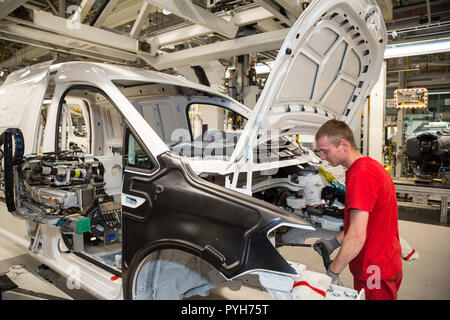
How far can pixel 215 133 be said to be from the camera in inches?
125

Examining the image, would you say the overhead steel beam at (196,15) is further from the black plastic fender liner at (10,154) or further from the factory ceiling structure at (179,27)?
the black plastic fender liner at (10,154)

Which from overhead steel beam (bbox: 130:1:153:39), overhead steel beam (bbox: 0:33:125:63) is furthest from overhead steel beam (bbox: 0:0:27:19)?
overhead steel beam (bbox: 130:1:153:39)

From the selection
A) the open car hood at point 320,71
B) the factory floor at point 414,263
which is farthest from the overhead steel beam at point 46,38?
the open car hood at point 320,71

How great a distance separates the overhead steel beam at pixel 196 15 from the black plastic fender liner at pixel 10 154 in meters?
1.80

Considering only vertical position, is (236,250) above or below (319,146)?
below

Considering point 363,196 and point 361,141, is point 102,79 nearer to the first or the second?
point 363,196

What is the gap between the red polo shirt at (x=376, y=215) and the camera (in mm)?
1633

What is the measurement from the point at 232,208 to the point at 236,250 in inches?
7.9

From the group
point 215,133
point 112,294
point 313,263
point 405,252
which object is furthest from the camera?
point 313,263

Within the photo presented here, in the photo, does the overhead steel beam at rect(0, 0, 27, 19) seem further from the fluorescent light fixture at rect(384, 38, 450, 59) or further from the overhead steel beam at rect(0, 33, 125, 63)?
the fluorescent light fixture at rect(384, 38, 450, 59)

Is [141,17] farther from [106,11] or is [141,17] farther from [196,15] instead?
[196,15]

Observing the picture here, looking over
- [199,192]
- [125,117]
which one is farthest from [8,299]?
[199,192]

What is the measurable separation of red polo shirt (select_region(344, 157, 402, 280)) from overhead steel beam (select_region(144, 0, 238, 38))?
258cm

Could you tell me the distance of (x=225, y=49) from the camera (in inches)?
161
